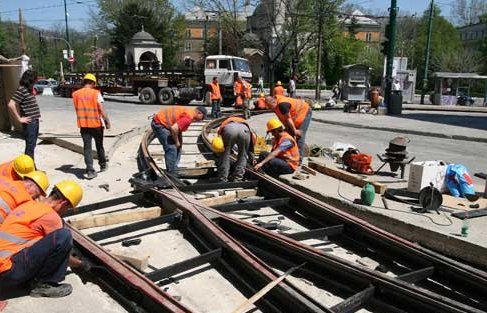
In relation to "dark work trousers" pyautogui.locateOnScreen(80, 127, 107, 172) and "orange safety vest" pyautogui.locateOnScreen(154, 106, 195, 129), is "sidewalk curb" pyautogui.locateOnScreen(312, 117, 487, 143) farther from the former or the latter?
"dark work trousers" pyautogui.locateOnScreen(80, 127, 107, 172)

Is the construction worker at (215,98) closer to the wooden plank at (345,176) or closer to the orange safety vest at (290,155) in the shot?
the wooden plank at (345,176)

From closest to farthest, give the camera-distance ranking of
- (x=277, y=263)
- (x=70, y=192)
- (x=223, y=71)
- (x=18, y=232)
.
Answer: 1. (x=18, y=232)
2. (x=70, y=192)
3. (x=277, y=263)
4. (x=223, y=71)

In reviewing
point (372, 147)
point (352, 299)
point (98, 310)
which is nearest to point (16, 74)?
point (372, 147)

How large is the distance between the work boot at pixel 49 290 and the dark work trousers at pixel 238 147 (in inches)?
150

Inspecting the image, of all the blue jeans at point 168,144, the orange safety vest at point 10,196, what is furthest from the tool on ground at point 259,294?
the blue jeans at point 168,144

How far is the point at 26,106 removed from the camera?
8117 mm

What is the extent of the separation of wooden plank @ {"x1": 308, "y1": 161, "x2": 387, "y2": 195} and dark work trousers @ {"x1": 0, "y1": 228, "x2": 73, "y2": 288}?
4.58 m

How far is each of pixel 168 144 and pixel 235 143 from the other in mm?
1114

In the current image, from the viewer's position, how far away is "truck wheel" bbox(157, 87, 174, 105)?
83.9 feet

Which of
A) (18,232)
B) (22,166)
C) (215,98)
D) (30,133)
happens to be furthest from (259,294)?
(215,98)

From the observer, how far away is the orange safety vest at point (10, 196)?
3875mm

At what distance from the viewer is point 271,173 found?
8.13 m

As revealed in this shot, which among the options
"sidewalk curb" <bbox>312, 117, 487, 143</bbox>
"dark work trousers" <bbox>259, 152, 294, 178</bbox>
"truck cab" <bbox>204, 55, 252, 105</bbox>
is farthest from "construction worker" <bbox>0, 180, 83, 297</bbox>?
"truck cab" <bbox>204, 55, 252, 105</bbox>

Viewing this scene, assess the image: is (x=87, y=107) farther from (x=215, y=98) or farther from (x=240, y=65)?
(x=240, y=65)
